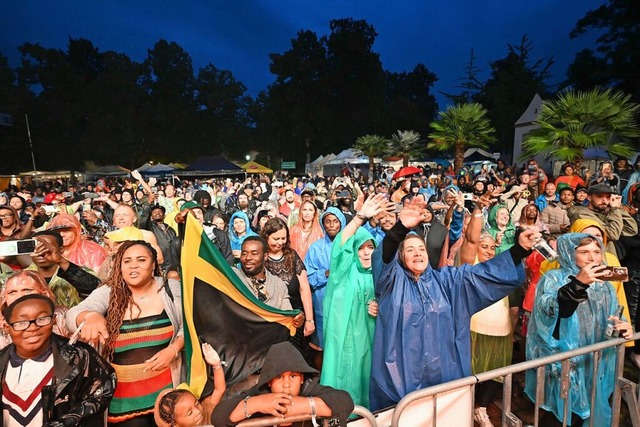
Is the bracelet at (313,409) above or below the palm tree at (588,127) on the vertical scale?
below

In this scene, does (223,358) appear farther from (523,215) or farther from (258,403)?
(523,215)

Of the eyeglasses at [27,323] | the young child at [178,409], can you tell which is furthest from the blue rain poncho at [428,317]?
the eyeglasses at [27,323]

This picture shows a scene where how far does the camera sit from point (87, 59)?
5769cm

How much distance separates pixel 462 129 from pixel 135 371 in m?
19.0

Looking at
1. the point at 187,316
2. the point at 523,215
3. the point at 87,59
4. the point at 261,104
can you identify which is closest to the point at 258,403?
the point at 187,316

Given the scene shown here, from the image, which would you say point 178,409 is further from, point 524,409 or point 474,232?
point 524,409

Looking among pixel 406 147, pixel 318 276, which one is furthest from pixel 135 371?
pixel 406 147

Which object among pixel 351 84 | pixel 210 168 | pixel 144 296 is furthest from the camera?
pixel 351 84

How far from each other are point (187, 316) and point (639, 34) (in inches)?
1063

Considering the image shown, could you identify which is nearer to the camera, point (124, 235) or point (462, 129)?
point (124, 235)

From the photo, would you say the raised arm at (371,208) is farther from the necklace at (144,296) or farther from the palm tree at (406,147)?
the palm tree at (406,147)

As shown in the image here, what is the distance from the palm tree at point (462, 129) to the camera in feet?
60.7

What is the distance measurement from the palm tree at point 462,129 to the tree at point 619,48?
817 cm

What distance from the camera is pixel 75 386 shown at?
1.97m
